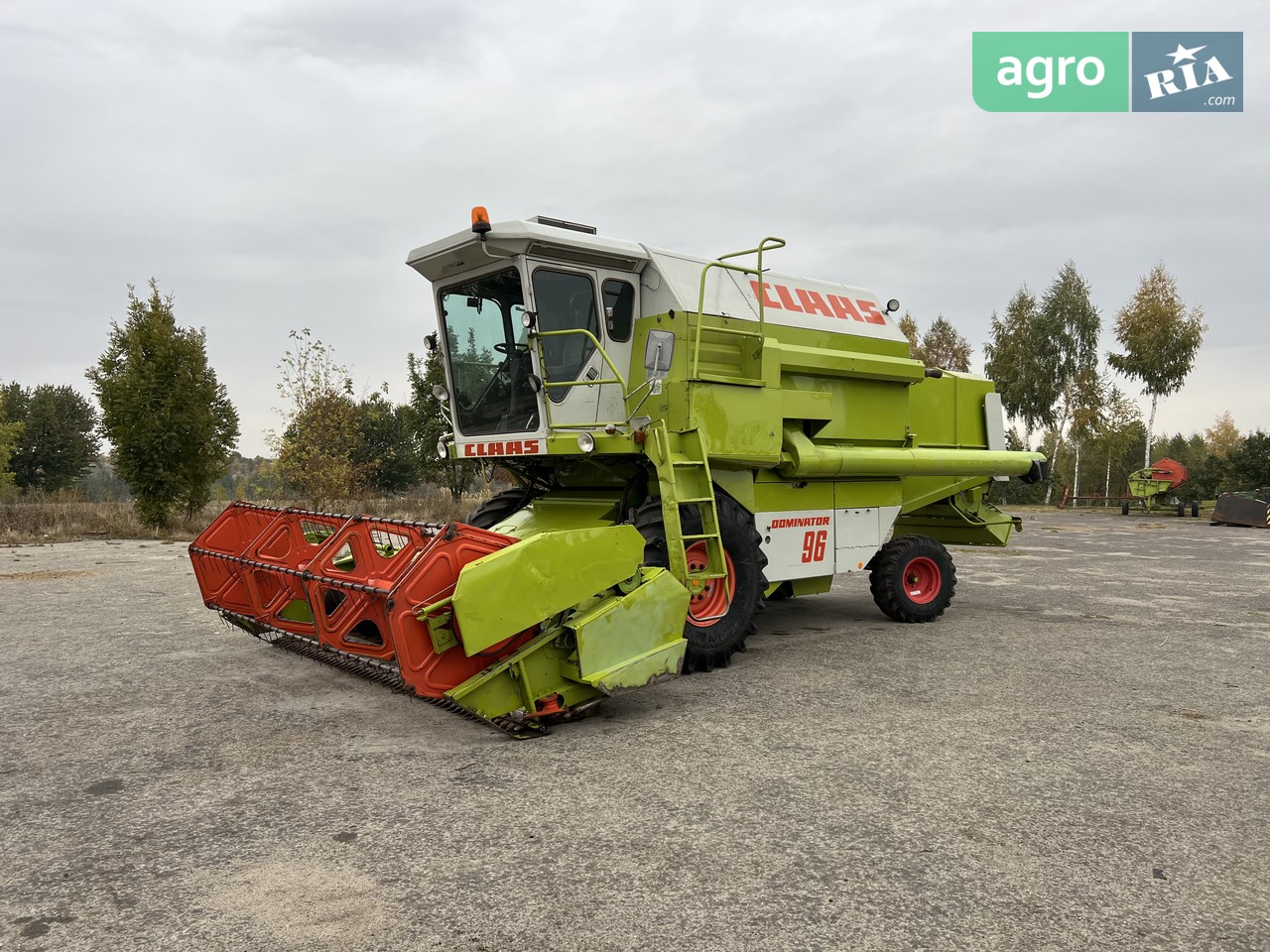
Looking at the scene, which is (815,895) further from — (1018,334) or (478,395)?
(1018,334)

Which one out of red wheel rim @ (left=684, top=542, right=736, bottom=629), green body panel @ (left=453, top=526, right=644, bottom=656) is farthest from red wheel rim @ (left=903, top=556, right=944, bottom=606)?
green body panel @ (left=453, top=526, right=644, bottom=656)

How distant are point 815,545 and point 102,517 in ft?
58.3

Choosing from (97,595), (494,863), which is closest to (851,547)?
(494,863)

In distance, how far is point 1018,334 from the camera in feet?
123

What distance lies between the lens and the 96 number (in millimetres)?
7277

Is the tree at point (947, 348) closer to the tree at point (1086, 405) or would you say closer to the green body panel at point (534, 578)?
the tree at point (1086, 405)

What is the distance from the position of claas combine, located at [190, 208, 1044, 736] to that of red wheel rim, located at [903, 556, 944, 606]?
18mm

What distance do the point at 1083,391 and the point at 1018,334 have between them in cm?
397

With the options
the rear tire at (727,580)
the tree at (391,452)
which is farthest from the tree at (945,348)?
the rear tire at (727,580)

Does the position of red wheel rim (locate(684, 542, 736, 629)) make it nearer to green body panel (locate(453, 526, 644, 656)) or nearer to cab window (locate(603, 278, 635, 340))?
green body panel (locate(453, 526, 644, 656))

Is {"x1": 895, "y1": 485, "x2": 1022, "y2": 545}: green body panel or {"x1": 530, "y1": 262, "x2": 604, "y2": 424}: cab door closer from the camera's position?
{"x1": 530, "y1": 262, "x2": 604, "y2": 424}: cab door

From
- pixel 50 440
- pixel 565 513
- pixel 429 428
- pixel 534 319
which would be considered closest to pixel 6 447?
pixel 50 440

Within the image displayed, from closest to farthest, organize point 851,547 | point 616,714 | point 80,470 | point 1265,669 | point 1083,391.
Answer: point 616,714, point 1265,669, point 851,547, point 1083,391, point 80,470

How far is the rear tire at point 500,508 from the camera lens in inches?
289
